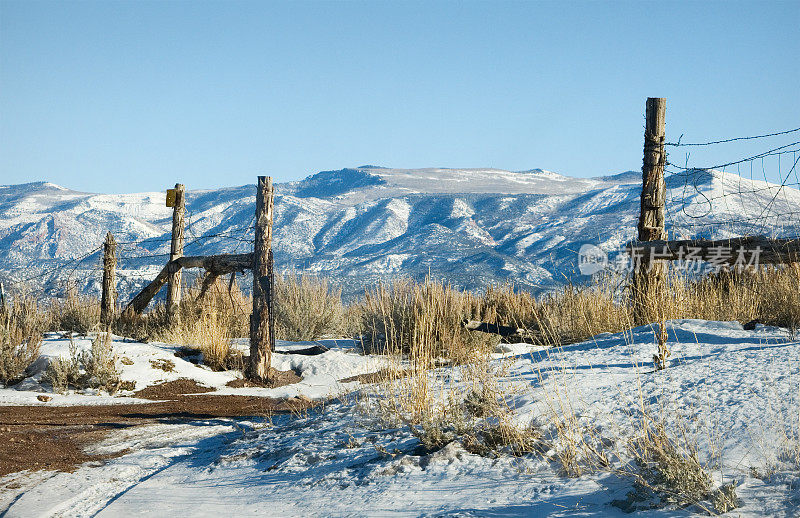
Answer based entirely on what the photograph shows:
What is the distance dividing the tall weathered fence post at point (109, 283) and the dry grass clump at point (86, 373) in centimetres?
442

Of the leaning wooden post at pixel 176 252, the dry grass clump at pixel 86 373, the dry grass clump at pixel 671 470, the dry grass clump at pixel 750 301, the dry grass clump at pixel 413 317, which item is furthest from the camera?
the leaning wooden post at pixel 176 252

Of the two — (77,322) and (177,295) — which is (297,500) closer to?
(177,295)

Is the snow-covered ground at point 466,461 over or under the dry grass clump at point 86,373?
over

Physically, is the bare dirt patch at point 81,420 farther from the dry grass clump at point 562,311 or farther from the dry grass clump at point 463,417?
the dry grass clump at point 562,311

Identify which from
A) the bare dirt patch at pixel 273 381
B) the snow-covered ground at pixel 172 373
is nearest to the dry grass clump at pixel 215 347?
the snow-covered ground at pixel 172 373

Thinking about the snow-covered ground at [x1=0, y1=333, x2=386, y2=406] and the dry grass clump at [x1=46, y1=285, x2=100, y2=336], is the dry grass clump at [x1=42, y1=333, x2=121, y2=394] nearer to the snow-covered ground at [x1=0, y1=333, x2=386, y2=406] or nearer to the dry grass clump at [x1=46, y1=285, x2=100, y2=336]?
the snow-covered ground at [x1=0, y1=333, x2=386, y2=406]

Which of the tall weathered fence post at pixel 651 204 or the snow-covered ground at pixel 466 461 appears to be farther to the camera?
the tall weathered fence post at pixel 651 204

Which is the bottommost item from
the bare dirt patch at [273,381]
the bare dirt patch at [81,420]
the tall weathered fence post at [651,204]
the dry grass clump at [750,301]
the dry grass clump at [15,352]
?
the bare dirt patch at [273,381]

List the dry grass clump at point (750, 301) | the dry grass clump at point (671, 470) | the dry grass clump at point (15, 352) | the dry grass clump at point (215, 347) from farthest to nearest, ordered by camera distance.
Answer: the dry grass clump at point (215, 347) → the dry grass clump at point (15, 352) → the dry grass clump at point (750, 301) → the dry grass clump at point (671, 470)

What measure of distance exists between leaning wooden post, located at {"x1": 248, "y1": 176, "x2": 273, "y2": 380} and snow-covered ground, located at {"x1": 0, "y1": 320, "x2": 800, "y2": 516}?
10.9 feet

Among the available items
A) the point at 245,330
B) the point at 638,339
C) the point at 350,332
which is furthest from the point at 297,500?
the point at 350,332

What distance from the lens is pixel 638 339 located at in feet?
24.1

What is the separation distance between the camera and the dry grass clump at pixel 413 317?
10109 mm

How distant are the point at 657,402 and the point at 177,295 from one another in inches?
411
